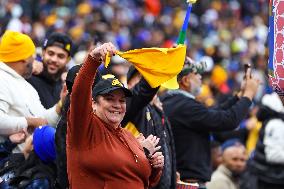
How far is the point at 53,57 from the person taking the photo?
8.80 m

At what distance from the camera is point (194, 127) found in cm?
848

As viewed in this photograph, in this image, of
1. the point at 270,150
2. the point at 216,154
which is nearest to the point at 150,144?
the point at 270,150

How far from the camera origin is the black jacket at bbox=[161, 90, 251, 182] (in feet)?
27.8

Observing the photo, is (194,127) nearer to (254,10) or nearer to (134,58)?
(134,58)

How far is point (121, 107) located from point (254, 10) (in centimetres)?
2163

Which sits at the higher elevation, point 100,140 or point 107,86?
point 107,86

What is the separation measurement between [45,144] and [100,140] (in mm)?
1030

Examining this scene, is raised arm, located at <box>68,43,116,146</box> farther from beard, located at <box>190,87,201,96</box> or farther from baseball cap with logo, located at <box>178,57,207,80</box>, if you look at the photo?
beard, located at <box>190,87,201,96</box>

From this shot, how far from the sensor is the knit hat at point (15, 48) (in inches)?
Answer: 315

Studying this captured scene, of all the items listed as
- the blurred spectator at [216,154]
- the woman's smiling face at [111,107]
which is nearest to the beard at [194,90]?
the blurred spectator at [216,154]

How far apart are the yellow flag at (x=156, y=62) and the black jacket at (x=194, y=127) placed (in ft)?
5.30

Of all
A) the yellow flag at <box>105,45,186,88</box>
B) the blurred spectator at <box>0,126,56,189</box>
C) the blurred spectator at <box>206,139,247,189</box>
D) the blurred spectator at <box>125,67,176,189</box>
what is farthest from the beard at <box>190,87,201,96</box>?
the blurred spectator at <box>0,126,56,189</box>

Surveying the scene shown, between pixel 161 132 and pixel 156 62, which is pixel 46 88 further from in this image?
pixel 156 62

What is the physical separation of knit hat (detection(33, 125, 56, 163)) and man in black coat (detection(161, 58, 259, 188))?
5.74 feet
